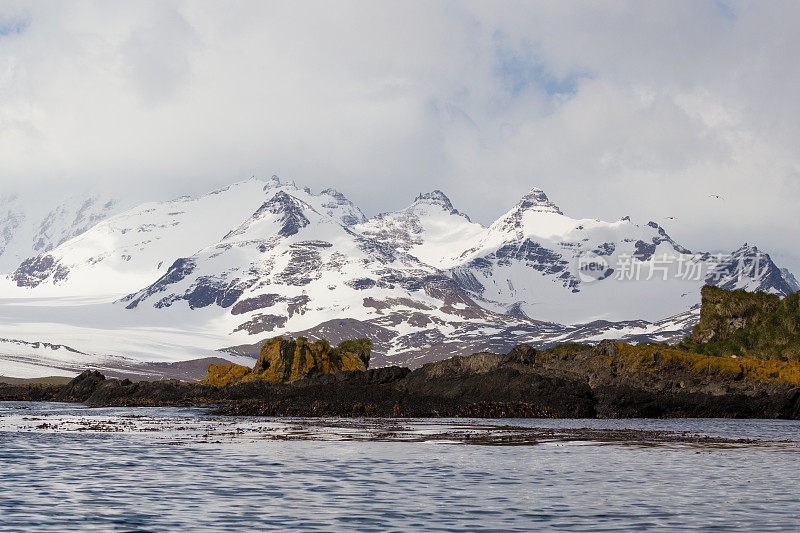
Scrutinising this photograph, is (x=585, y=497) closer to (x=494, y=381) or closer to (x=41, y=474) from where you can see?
(x=41, y=474)

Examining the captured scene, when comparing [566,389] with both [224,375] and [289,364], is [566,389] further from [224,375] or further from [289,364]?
[224,375]

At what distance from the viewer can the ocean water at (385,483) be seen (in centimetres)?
2873

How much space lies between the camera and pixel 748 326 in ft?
419

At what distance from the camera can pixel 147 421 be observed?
281 ft

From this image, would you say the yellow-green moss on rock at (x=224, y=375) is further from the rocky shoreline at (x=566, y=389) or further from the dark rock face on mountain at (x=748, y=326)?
the dark rock face on mountain at (x=748, y=326)

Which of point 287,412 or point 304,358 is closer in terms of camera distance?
point 287,412

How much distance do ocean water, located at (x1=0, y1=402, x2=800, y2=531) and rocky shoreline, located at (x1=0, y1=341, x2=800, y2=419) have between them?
37074mm

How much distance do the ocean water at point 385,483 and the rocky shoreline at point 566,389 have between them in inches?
1460

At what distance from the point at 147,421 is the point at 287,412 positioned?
21.2 metres

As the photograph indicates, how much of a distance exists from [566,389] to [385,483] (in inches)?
2640

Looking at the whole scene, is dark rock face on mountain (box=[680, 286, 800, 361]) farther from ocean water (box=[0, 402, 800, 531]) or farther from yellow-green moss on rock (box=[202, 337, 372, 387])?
ocean water (box=[0, 402, 800, 531])

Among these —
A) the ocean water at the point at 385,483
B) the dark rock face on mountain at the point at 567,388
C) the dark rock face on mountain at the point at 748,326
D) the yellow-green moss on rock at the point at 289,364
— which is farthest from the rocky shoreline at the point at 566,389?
the ocean water at the point at 385,483

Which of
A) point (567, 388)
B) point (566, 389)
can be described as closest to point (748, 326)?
point (567, 388)

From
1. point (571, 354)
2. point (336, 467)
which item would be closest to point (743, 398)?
point (571, 354)
